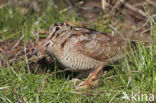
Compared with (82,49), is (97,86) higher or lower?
lower

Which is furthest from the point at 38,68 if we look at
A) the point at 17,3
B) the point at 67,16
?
the point at 17,3

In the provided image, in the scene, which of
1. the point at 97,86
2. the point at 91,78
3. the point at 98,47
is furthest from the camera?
the point at 98,47

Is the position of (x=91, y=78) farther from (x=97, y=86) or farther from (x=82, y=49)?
(x=82, y=49)

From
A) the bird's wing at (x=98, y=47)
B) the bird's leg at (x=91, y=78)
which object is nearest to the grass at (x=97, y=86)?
the bird's leg at (x=91, y=78)

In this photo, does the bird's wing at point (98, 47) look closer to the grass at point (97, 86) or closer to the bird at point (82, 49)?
the bird at point (82, 49)

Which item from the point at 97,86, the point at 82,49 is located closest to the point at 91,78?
the point at 97,86

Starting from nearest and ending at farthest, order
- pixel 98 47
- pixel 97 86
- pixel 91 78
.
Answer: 1. pixel 97 86
2. pixel 91 78
3. pixel 98 47

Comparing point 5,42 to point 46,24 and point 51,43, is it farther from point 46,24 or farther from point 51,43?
point 51,43

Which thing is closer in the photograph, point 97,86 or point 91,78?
point 97,86
